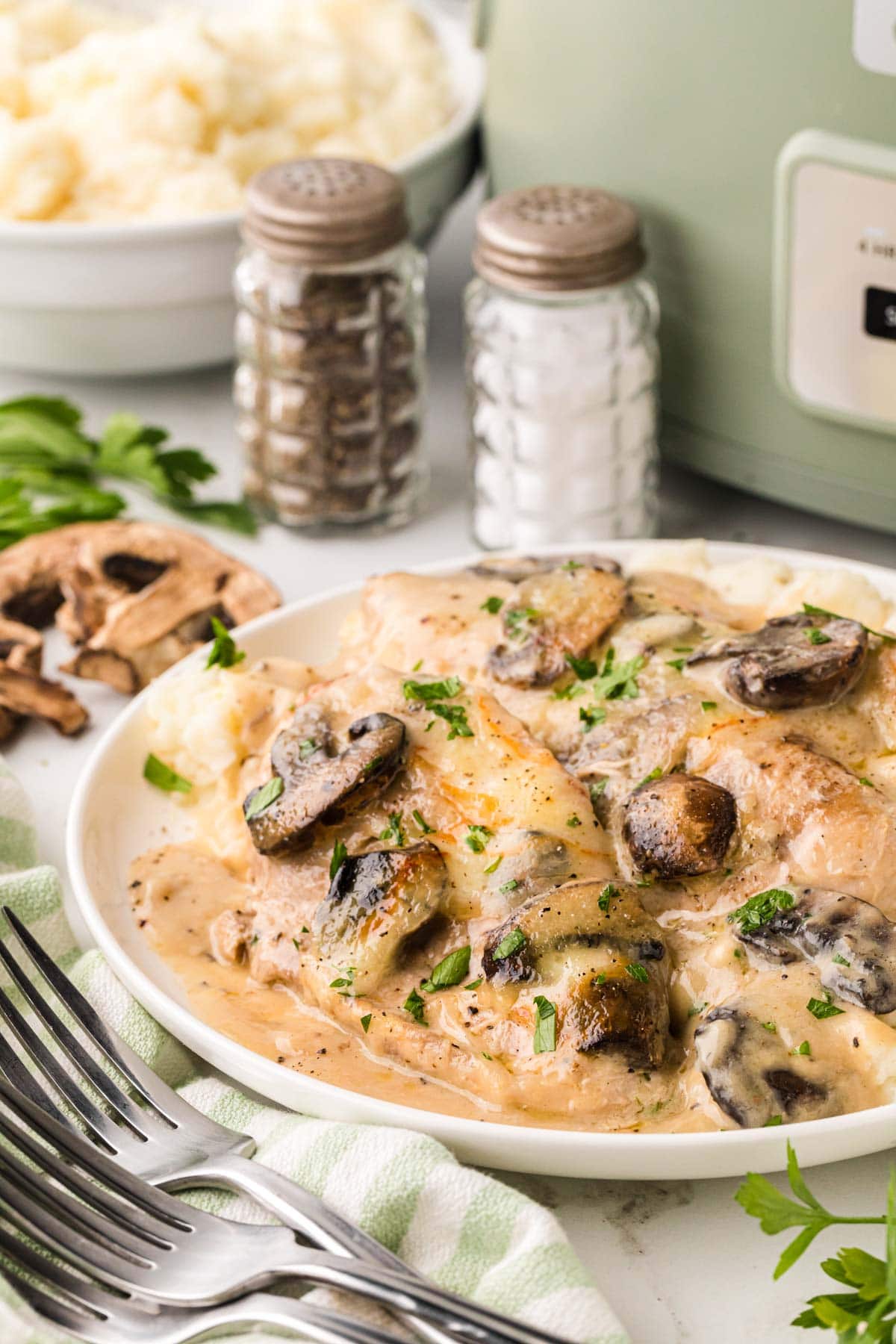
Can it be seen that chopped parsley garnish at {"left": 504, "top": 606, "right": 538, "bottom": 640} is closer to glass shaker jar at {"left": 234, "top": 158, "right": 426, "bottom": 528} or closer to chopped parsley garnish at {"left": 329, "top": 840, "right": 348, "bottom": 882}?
chopped parsley garnish at {"left": 329, "top": 840, "right": 348, "bottom": 882}

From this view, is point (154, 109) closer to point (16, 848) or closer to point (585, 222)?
point (585, 222)

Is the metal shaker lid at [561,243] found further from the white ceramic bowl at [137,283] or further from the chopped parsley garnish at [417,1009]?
the chopped parsley garnish at [417,1009]

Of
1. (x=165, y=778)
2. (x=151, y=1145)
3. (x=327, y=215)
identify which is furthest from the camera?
(x=327, y=215)

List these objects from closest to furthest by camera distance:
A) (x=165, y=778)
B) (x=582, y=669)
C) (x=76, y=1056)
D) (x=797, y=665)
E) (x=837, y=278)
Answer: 1. (x=76, y=1056)
2. (x=797, y=665)
3. (x=582, y=669)
4. (x=165, y=778)
5. (x=837, y=278)

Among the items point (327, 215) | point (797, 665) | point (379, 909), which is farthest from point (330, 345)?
point (379, 909)

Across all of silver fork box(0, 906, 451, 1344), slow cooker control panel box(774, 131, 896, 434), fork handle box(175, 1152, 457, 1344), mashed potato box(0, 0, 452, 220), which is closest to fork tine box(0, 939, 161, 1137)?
silver fork box(0, 906, 451, 1344)

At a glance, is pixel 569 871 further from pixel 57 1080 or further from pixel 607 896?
pixel 57 1080

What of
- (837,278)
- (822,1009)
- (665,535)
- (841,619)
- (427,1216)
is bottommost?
(665,535)
